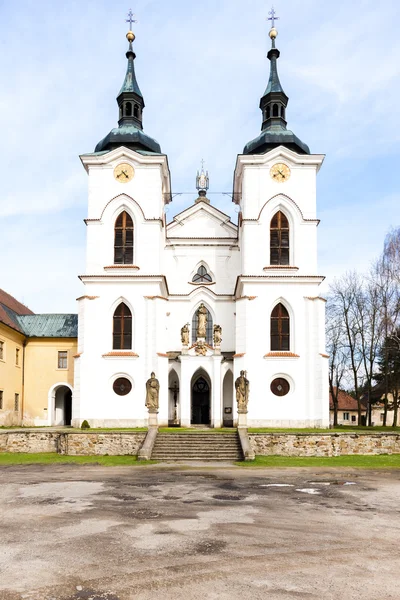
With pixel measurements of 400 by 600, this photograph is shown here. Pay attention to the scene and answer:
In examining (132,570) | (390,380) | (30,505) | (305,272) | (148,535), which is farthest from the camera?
(390,380)

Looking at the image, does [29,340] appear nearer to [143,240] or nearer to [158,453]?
[143,240]

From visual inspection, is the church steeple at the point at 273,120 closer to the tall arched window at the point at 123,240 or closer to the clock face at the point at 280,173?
the clock face at the point at 280,173

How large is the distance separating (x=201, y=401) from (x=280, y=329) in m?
6.60

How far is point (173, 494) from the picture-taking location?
48.1 ft

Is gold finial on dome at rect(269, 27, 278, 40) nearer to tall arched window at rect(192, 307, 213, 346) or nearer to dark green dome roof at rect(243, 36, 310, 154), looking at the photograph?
dark green dome roof at rect(243, 36, 310, 154)

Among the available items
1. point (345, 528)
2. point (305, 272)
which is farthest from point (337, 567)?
point (305, 272)

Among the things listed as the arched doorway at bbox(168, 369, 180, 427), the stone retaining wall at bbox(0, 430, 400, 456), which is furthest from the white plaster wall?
the stone retaining wall at bbox(0, 430, 400, 456)

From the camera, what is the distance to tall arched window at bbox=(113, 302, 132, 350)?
107ft

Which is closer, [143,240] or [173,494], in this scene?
[173,494]

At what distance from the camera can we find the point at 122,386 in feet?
106

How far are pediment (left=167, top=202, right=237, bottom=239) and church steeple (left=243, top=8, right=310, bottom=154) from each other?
4107 mm

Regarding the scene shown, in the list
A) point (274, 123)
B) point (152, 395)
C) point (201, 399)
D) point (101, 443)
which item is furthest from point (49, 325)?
point (274, 123)

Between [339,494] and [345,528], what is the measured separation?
14.2ft

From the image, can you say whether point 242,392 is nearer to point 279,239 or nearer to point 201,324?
point 201,324
